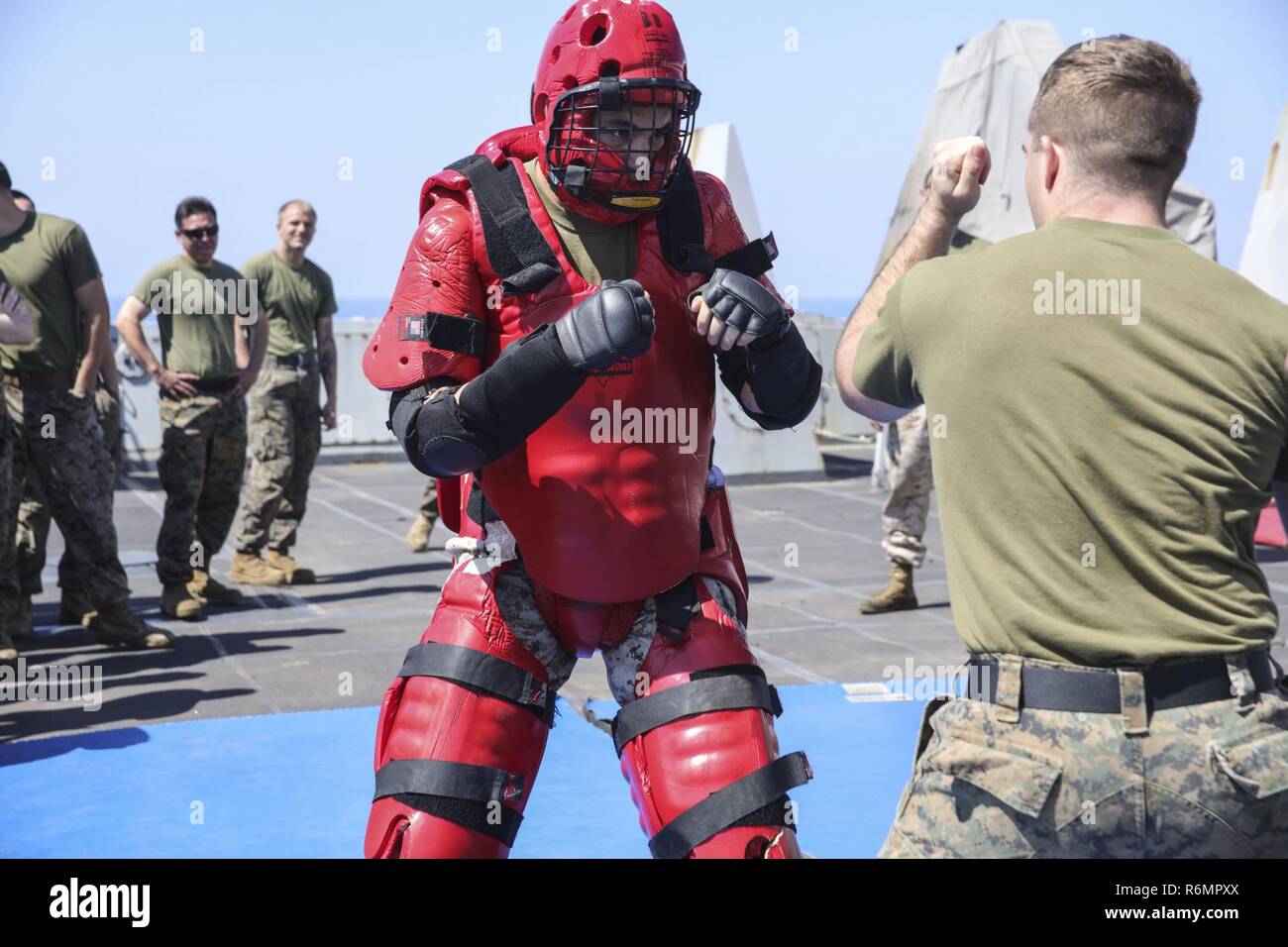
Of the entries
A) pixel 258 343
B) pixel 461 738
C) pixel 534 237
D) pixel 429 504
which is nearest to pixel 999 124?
pixel 429 504

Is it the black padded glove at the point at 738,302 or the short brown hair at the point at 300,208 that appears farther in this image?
the short brown hair at the point at 300,208

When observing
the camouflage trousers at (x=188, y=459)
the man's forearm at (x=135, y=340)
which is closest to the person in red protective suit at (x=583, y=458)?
the camouflage trousers at (x=188, y=459)

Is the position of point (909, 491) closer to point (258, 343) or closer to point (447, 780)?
point (258, 343)

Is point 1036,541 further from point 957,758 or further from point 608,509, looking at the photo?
point 608,509

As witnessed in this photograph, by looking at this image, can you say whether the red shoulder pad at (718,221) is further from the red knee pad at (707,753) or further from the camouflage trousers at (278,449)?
the camouflage trousers at (278,449)

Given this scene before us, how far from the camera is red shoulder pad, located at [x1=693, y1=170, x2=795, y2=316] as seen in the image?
298 cm

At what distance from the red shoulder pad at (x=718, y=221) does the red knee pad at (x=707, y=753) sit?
0.75 metres

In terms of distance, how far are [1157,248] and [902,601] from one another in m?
5.58

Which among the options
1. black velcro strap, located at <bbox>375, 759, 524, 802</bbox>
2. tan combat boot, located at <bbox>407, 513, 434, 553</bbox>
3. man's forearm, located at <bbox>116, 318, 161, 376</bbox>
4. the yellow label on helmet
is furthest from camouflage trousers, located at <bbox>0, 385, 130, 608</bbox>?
the yellow label on helmet

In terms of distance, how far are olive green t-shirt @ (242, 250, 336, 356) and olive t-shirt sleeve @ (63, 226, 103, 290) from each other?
1808 millimetres

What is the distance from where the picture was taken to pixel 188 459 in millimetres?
7441

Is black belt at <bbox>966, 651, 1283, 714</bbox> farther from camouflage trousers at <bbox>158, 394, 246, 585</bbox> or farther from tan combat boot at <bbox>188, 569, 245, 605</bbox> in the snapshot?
tan combat boot at <bbox>188, 569, 245, 605</bbox>

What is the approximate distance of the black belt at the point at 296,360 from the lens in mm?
8297
